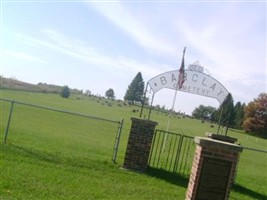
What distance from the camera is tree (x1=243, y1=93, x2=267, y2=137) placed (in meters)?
71.6

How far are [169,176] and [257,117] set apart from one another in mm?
64303

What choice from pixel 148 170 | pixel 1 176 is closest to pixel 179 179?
pixel 148 170

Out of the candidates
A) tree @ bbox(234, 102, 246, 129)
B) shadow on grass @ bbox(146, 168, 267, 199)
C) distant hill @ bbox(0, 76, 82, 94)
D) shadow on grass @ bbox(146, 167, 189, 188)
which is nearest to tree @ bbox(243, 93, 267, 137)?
tree @ bbox(234, 102, 246, 129)

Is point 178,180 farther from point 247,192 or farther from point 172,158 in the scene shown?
point 172,158

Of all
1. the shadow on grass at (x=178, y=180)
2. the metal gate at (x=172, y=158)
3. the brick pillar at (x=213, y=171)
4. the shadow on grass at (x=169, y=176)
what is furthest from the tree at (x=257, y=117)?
the brick pillar at (x=213, y=171)

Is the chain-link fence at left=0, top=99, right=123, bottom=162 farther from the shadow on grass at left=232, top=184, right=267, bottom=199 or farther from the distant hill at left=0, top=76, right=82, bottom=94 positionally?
the distant hill at left=0, top=76, right=82, bottom=94

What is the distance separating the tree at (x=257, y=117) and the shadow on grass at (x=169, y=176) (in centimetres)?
6143

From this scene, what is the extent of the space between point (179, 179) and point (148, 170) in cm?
102

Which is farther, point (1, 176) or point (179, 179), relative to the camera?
point (179, 179)

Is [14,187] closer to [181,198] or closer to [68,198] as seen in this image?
[68,198]

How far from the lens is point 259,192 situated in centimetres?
1285

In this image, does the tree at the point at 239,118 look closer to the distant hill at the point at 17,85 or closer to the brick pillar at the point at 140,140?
the distant hill at the point at 17,85

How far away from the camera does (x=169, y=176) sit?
12.4 m

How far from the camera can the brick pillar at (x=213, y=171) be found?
733cm
